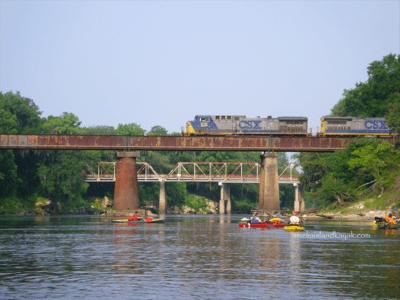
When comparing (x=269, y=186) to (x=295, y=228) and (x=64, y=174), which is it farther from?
(x=64, y=174)

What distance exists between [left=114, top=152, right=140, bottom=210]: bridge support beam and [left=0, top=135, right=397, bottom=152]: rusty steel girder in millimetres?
1896

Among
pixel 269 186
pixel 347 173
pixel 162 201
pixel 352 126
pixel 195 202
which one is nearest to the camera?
pixel 347 173

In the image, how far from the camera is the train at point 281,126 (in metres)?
83.9

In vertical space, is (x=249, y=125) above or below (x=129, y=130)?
below

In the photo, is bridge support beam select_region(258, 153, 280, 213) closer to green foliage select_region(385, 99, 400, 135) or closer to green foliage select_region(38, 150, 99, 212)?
green foliage select_region(385, 99, 400, 135)

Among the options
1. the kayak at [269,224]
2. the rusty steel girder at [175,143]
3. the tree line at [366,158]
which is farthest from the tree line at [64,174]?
the tree line at [366,158]

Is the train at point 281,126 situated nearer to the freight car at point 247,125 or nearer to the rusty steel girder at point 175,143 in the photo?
the freight car at point 247,125

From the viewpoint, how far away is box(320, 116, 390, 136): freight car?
84438 millimetres

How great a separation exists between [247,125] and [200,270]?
6229cm

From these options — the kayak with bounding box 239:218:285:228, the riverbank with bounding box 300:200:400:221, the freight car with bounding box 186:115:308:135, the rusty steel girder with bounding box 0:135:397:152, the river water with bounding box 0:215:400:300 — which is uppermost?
the freight car with bounding box 186:115:308:135

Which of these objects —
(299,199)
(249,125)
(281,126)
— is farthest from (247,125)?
(299,199)

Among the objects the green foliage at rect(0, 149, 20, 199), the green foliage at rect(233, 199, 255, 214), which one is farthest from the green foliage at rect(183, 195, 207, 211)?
the green foliage at rect(0, 149, 20, 199)

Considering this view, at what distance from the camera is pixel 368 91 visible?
95188 mm

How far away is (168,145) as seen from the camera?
8144cm
